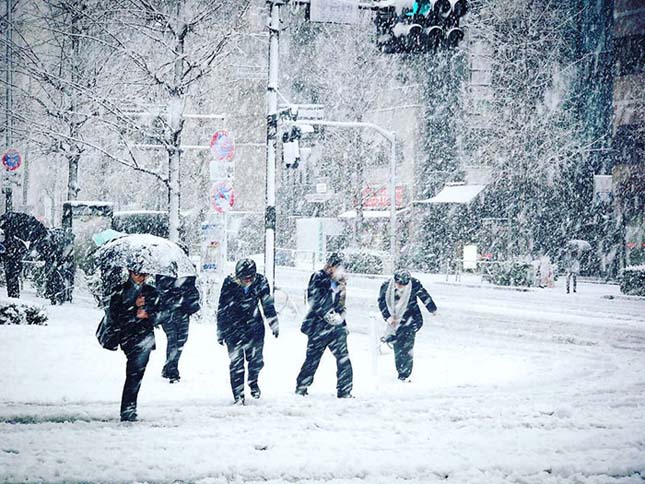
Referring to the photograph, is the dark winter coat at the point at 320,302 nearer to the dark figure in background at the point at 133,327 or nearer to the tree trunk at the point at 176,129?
the dark figure in background at the point at 133,327

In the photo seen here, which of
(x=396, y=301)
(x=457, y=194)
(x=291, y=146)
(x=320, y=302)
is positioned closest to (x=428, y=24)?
(x=396, y=301)

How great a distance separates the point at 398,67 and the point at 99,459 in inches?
1462

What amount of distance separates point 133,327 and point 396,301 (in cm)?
425

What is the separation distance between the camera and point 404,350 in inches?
396

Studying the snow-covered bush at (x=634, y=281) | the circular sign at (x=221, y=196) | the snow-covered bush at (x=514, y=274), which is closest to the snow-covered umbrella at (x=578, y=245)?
the snow-covered bush at (x=514, y=274)

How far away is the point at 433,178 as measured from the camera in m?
39.7

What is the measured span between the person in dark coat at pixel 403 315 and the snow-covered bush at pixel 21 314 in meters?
7.38

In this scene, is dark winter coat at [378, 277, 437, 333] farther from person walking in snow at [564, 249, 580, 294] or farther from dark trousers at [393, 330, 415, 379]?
person walking in snow at [564, 249, 580, 294]

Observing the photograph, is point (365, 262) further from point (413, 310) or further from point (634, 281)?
point (413, 310)

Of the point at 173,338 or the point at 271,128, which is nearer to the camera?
the point at 173,338

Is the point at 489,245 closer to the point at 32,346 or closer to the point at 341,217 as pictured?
the point at 341,217

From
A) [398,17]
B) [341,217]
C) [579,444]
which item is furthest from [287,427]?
[341,217]

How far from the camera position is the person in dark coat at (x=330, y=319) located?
8664 millimetres

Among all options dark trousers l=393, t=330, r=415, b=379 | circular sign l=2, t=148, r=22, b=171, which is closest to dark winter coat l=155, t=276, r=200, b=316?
dark trousers l=393, t=330, r=415, b=379
